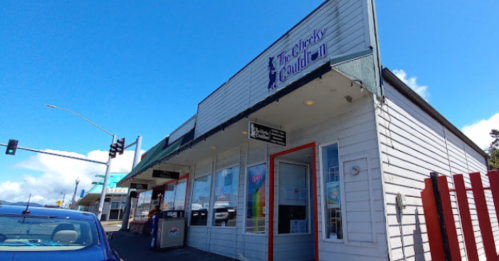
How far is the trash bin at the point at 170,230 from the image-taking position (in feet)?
32.7

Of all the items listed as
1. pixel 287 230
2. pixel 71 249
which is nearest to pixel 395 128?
pixel 287 230

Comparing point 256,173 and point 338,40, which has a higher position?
point 338,40

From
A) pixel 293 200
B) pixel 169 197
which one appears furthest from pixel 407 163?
pixel 169 197

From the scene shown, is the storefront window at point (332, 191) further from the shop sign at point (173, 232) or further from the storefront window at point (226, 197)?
the shop sign at point (173, 232)

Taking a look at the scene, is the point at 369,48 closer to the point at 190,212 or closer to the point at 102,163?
the point at 190,212

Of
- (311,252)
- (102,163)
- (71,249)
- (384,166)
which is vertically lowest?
(311,252)

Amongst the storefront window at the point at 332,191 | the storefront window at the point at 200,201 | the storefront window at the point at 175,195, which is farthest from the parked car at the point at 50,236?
the storefront window at the point at 175,195

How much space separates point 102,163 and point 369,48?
18.3 m

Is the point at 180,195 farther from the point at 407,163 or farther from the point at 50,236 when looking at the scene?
the point at 407,163

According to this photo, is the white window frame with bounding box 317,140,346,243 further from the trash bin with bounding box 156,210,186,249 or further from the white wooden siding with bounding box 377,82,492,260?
the trash bin with bounding box 156,210,186,249

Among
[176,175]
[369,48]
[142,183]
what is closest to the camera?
[369,48]

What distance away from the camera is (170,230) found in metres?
10.2

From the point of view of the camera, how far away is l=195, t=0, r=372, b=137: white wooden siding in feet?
19.0

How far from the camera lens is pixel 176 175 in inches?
496
